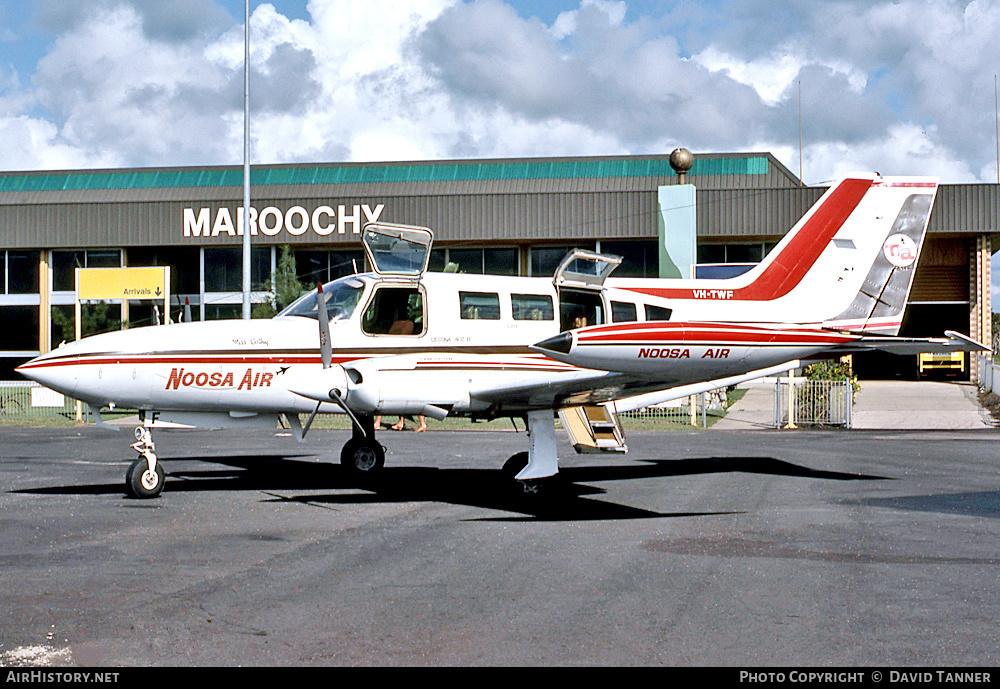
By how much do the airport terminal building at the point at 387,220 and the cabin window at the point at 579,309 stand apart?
2592 cm

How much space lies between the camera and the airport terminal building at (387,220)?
39.8 meters

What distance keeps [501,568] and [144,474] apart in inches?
232

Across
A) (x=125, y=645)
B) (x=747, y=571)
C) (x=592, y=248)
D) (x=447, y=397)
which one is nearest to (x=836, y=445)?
(x=447, y=397)

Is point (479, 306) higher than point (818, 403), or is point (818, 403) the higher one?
point (479, 306)

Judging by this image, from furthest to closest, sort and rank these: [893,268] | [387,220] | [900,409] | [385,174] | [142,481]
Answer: [385,174] → [387,220] → [900,409] → [893,268] → [142,481]

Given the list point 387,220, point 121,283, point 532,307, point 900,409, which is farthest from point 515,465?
point 387,220

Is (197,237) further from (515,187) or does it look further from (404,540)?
(404,540)

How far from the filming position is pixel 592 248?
137ft

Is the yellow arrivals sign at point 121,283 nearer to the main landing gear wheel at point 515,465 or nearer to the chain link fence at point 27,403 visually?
the chain link fence at point 27,403

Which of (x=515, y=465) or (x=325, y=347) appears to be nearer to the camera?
(x=325, y=347)

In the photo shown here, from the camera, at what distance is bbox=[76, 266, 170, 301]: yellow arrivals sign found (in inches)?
1266

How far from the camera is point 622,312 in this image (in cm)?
1316

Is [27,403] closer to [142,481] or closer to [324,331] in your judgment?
[142,481]

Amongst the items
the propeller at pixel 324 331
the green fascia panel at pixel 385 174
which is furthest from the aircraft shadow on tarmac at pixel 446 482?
the green fascia panel at pixel 385 174
